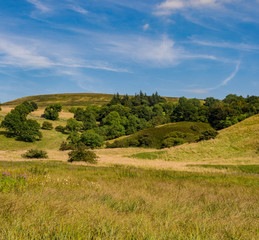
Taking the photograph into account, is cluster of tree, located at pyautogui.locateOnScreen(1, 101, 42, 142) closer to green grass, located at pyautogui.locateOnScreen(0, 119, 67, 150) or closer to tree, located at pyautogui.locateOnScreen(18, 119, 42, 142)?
tree, located at pyautogui.locateOnScreen(18, 119, 42, 142)

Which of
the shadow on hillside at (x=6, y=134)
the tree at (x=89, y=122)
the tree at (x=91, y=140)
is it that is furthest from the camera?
the tree at (x=89, y=122)

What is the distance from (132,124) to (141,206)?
341 feet

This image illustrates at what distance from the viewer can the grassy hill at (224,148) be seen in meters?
39.3

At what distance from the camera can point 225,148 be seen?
4322 centimetres

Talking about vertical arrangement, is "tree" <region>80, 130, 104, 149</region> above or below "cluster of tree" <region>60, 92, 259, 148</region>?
below

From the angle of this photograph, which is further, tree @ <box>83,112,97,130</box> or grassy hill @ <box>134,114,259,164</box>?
tree @ <box>83,112,97,130</box>

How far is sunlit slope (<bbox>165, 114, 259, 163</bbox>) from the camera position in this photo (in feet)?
129

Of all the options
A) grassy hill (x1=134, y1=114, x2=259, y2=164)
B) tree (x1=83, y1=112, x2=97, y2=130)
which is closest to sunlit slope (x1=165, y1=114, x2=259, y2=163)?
grassy hill (x1=134, y1=114, x2=259, y2=164)

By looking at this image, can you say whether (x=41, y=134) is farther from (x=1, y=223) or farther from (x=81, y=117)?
(x=1, y=223)

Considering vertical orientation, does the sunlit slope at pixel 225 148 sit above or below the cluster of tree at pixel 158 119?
below

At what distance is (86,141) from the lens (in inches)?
2736

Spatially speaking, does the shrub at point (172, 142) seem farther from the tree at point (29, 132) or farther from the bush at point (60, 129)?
the bush at point (60, 129)

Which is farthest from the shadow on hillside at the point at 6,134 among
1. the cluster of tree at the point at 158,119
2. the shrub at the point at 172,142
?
the shrub at the point at 172,142

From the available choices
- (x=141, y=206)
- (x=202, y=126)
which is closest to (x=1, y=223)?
(x=141, y=206)
